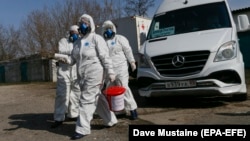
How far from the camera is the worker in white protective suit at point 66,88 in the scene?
23.7ft

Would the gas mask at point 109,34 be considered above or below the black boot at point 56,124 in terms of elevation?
above

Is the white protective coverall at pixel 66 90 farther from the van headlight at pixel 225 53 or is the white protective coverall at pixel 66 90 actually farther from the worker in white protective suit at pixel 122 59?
the van headlight at pixel 225 53

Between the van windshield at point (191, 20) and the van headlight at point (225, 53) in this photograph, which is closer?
the van headlight at point (225, 53)

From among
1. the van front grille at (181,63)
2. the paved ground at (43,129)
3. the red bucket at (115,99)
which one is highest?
the van front grille at (181,63)

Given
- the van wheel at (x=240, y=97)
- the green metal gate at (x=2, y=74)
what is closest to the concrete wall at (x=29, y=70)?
the green metal gate at (x=2, y=74)

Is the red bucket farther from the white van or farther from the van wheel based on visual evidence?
the van wheel

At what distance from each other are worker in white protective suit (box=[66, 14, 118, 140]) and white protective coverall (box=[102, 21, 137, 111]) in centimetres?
95

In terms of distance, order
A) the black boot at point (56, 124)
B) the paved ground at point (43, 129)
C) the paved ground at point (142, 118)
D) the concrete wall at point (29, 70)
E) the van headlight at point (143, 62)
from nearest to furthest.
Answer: the paved ground at point (43, 129), the paved ground at point (142, 118), the black boot at point (56, 124), the van headlight at point (143, 62), the concrete wall at point (29, 70)

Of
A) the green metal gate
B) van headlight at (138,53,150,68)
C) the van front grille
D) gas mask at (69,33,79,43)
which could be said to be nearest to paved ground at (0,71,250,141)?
the van front grille

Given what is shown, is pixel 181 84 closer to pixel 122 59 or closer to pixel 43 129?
pixel 122 59

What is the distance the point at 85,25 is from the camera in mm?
6363

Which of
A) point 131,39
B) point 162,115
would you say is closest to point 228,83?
point 162,115

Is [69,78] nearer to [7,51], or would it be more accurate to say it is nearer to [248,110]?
[248,110]

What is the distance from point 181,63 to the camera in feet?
26.1
